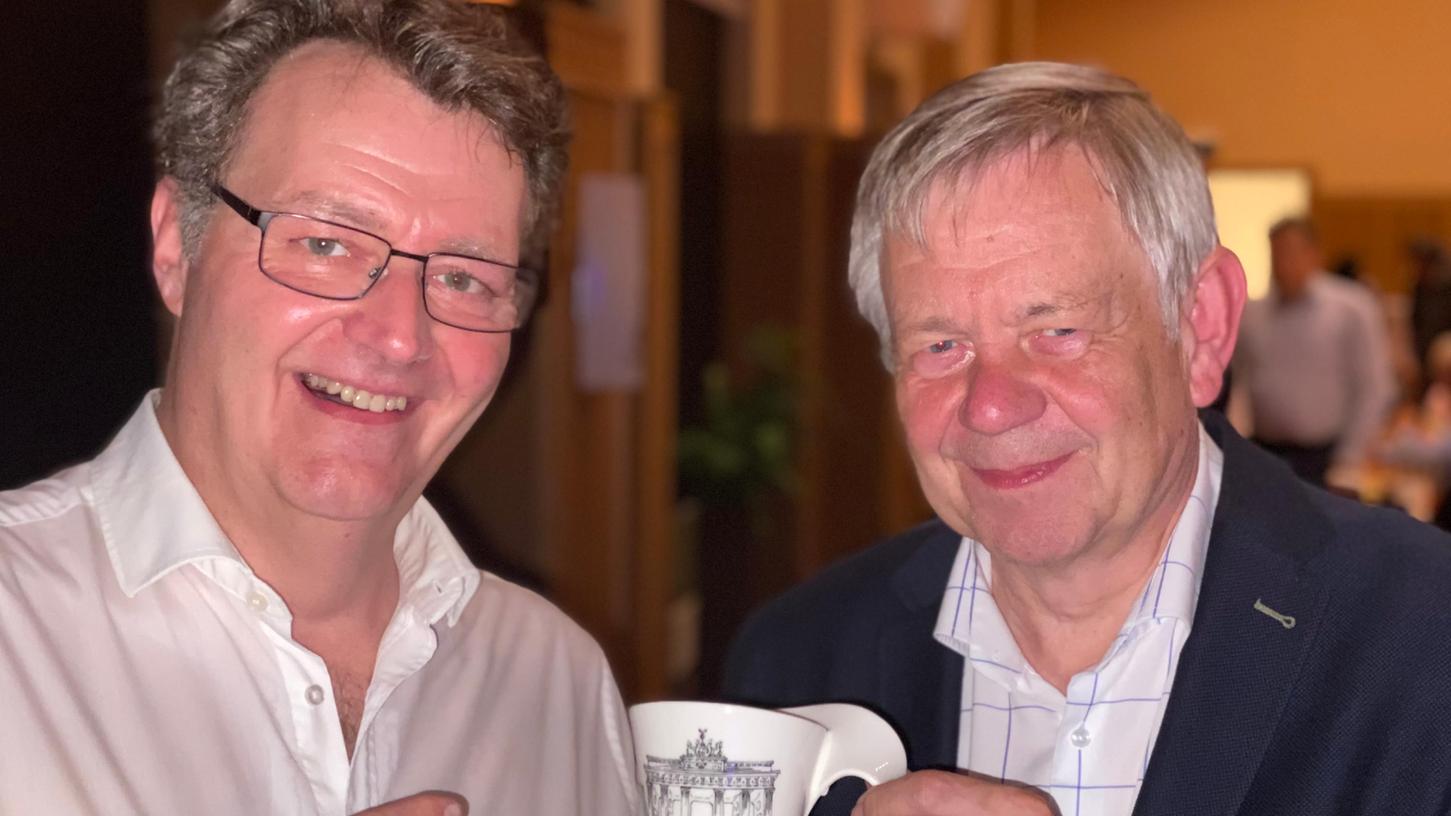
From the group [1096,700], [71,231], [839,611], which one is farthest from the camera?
[71,231]

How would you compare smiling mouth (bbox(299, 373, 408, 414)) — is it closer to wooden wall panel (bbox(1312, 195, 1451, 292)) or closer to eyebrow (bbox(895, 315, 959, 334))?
eyebrow (bbox(895, 315, 959, 334))

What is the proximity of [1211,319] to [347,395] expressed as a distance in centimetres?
94

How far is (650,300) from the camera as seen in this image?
482cm

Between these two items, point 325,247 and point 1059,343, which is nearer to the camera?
point 325,247

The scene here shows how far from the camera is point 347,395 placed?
1.35 metres

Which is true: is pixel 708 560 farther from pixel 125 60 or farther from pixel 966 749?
pixel 966 749

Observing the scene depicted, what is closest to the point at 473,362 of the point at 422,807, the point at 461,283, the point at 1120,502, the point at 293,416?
the point at 461,283

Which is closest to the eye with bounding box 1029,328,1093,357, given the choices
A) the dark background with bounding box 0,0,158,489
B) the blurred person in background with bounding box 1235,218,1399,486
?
the dark background with bounding box 0,0,158,489

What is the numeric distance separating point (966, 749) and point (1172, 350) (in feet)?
1.70

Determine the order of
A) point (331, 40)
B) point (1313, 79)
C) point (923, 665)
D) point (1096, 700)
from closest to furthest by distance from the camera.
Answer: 1. point (331, 40)
2. point (1096, 700)
3. point (923, 665)
4. point (1313, 79)

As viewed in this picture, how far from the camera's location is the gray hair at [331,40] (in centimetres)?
138

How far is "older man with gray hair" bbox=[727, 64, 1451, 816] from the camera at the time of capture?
149 centimetres

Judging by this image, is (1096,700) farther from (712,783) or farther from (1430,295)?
(1430,295)

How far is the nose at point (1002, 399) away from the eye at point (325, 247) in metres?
0.64
